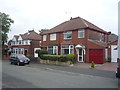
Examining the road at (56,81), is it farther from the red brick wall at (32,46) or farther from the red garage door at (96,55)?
the red brick wall at (32,46)

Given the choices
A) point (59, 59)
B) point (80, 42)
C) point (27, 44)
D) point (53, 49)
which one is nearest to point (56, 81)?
point (59, 59)

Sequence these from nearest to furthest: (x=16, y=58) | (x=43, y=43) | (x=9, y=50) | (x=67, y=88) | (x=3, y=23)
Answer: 1. (x=67, y=88)
2. (x=16, y=58)
3. (x=43, y=43)
4. (x=3, y=23)
5. (x=9, y=50)

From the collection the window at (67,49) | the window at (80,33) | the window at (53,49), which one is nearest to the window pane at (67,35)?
the window at (67,49)

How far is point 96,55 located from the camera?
23.7m

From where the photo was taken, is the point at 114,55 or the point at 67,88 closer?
the point at 67,88

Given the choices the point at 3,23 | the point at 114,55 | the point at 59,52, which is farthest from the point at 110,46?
the point at 3,23

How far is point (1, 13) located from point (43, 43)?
16572mm

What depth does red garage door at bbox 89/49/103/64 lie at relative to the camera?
23.0 m

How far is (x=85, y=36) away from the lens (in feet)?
82.7

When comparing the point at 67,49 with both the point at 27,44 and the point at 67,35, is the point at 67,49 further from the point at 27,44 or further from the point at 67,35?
the point at 27,44

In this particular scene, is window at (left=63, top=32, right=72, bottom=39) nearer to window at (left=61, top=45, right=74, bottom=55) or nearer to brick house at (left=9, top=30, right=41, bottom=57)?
window at (left=61, top=45, right=74, bottom=55)

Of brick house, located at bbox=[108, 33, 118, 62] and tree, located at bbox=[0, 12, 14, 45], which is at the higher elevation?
tree, located at bbox=[0, 12, 14, 45]

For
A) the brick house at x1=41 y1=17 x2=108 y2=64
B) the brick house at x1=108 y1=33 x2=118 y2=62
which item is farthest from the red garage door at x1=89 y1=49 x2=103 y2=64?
the brick house at x1=108 y1=33 x2=118 y2=62

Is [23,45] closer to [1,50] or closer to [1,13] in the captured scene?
[1,50]
